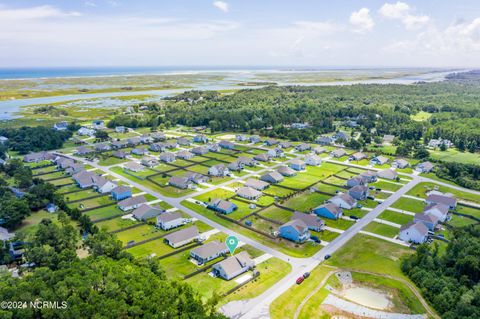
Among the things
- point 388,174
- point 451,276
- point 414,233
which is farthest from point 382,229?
point 388,174

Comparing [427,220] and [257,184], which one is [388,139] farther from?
[427,220]

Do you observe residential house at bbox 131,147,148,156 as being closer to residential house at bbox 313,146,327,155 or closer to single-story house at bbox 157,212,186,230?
single-story house at bbox 157,212,186,230

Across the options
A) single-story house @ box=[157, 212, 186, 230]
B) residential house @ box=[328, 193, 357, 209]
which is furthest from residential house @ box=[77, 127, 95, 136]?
residential house @ box=[328, 193, 357, 209]

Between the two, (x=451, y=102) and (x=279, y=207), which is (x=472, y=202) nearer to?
(x=279, y=207)

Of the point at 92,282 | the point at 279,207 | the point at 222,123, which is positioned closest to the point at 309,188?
the point at 279,207

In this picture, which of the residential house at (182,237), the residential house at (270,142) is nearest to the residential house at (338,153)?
the residential house at (270,142)
